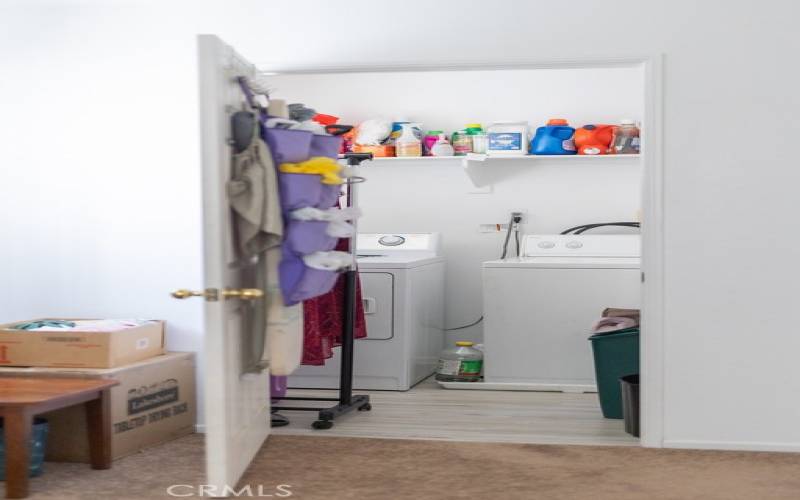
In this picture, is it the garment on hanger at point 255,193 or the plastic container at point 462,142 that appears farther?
the plastic container at point 462,142

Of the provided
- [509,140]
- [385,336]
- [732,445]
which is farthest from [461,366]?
[732,445]

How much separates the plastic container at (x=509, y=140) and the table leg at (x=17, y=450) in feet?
11.6

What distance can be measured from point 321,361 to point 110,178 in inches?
50.1

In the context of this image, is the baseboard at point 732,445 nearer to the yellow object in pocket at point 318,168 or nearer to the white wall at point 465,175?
the yellow object in pocket at point 318,168

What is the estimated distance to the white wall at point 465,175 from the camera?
6.01 m

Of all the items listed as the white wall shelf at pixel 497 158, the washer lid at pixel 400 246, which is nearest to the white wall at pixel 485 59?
the washer lid at pixel 400 246

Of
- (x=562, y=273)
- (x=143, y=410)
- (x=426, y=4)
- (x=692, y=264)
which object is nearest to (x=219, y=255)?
(x=143, y=410)

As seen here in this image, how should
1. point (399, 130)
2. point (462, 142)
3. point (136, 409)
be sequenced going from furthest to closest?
1. point (399, 130)
2. point (462, 142)
3. point (136, 409)

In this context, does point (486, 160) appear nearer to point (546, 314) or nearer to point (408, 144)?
point (408, 144)

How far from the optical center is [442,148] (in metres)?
5.98

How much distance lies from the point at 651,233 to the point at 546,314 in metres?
1.65

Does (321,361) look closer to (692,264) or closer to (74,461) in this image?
(74,461)

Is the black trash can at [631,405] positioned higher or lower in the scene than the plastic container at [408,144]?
lower

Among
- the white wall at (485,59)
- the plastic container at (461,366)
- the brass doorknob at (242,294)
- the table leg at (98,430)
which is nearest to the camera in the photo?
the brass doorknob at (242,294)
